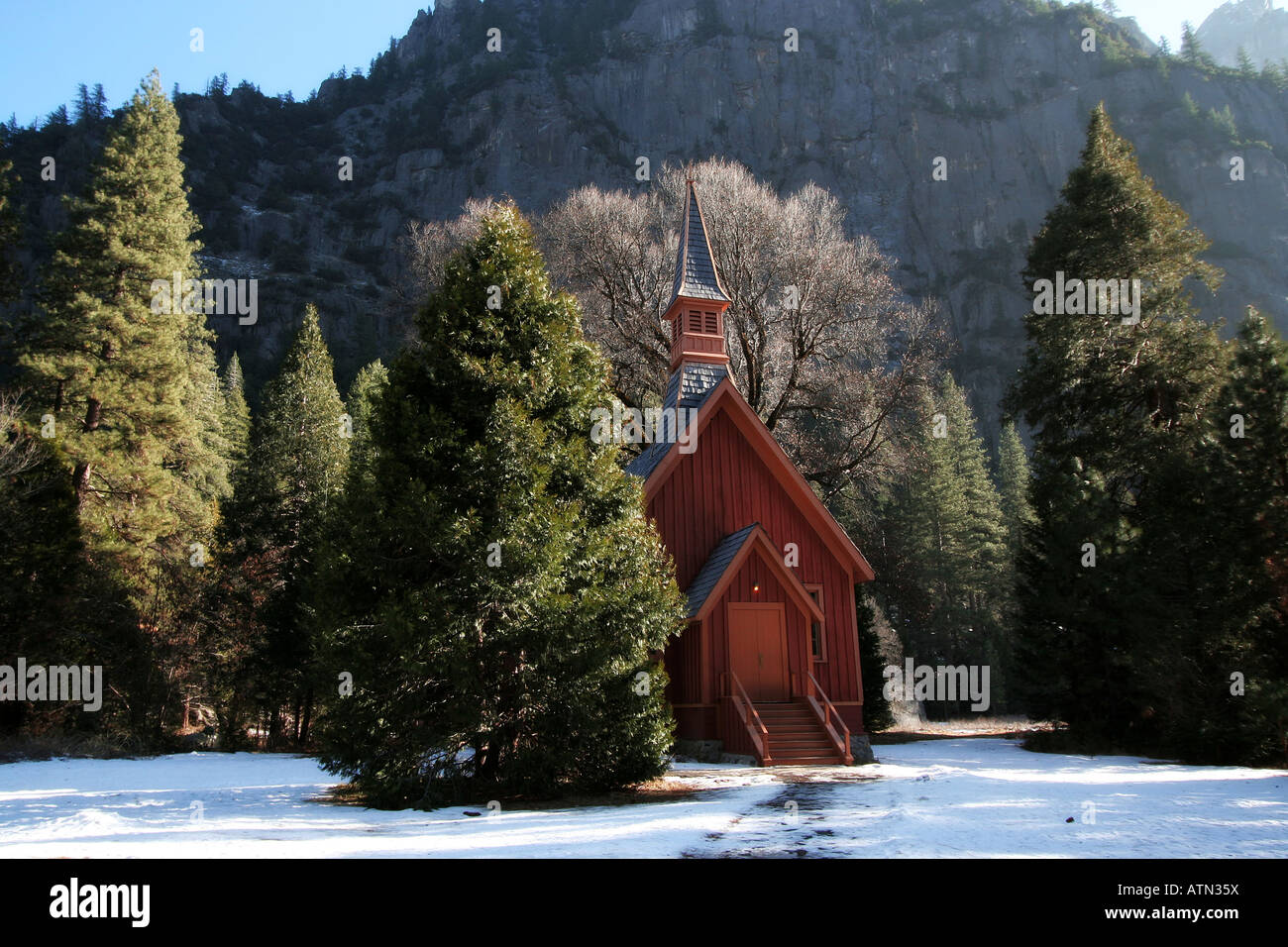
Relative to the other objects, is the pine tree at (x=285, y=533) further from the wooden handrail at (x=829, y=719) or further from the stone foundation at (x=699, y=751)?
the wooden handrail at (x=829, y=719)

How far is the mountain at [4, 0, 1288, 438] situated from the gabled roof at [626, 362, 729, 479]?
71.3 metres

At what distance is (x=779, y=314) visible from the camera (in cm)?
2641

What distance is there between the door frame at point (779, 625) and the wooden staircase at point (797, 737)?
50cm

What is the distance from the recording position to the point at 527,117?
107m

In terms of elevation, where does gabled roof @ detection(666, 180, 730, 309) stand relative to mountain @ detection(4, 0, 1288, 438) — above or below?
below

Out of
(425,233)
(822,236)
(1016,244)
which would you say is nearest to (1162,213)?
(822,236)

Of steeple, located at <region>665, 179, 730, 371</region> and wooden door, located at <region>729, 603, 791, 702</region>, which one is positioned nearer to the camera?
wooden door, located at <region>729, 603, 791, 702</region>

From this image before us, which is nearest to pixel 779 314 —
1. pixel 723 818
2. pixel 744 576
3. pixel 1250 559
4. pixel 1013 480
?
pixel 744 576

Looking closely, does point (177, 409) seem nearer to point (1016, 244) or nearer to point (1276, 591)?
point (1276, 591)

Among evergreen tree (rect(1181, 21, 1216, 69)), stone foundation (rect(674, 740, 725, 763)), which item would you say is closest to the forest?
stone foundation (rect(674, 740, 725, 763))

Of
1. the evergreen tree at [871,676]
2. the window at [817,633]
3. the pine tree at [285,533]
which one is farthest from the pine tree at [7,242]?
the evergreen tree at [871,676]

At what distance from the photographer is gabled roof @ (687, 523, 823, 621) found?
629 inches

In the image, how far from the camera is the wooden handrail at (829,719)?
1520 cm

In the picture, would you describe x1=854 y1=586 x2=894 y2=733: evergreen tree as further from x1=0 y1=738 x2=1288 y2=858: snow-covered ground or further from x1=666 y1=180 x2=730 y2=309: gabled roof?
x1=0 y1=738 x2=1288 y2=858: snow-covered ground
